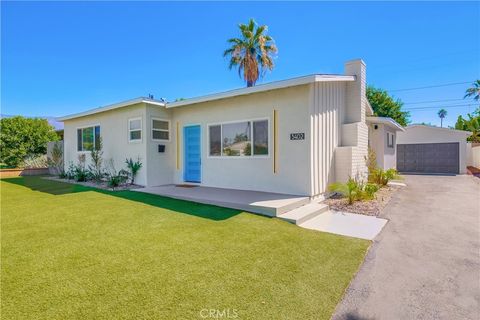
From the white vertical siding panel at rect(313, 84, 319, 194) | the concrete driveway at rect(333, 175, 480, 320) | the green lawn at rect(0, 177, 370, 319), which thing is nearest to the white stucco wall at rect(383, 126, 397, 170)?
the concrete driveway at rect(333, 175, 480, 320)

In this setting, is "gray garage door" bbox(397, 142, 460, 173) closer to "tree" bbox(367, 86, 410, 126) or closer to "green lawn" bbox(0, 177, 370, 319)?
"tree" bbox(367, 86, 410, 126)

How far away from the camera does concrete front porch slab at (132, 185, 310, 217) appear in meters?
5.84

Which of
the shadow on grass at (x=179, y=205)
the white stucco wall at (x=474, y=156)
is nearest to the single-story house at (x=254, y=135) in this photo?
the shadow on grass at (x=179, y=205)

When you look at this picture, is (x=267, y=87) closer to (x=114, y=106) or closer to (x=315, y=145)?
(x=315, y=145)

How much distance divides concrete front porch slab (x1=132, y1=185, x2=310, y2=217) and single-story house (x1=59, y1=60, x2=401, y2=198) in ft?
1.51

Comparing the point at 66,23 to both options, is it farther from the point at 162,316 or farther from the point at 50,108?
the point at 50,108

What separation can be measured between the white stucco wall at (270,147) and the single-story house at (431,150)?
50.5 feet

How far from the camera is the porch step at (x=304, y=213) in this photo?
17.7 feet

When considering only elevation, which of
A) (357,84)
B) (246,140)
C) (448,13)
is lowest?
(246,140)

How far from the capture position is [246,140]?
26.5 ft

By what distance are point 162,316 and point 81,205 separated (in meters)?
5.30

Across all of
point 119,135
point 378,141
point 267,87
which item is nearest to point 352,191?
point 267,87

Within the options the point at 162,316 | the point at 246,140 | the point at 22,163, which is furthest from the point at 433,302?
the point at 22,163

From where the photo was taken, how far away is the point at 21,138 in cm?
1759
